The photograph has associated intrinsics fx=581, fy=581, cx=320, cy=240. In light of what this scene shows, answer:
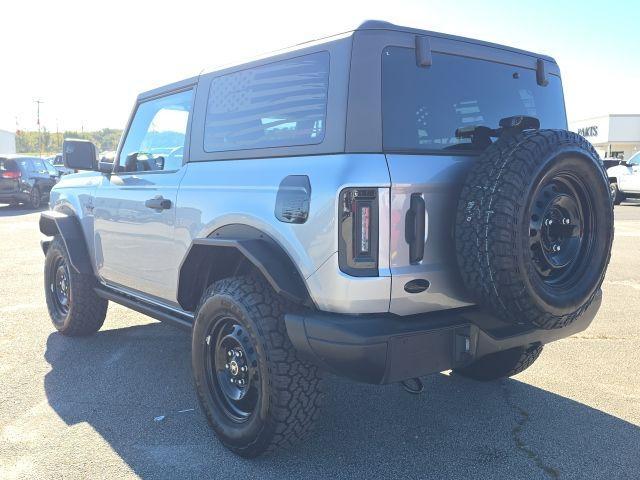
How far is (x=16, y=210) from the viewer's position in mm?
17156

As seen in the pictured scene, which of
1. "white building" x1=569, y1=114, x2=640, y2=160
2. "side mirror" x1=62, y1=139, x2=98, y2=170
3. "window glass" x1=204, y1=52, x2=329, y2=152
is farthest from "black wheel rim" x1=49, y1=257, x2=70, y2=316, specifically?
"white building" x1=569, y1=114, x2=640, y2=160

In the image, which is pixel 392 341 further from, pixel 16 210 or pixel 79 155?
pixel 16 210

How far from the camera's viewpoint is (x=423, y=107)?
2.71 metres

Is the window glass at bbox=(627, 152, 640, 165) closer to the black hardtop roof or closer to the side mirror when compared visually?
the black hardtop roof

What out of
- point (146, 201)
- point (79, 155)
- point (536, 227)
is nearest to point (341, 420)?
point (536, 227)

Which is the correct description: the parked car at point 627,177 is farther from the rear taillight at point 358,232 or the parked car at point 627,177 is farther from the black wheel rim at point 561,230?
the rear taillight at point 358,232

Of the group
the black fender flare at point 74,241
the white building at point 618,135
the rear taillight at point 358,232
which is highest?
the white building at point 618,135

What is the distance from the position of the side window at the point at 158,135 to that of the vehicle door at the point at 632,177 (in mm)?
16940

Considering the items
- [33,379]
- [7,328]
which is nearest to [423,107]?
[33,379]

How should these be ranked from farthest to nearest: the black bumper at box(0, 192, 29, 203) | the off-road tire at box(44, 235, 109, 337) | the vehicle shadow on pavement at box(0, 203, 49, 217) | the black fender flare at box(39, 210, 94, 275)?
the black bumper at box(0, 192, 29, 203) < the vehicle shadow on pavement at box(0, 203, 49, 217) < the off-road tire at box(44, 235, 109, 337) < the black fender flare at box(39, 210, 94, 275)

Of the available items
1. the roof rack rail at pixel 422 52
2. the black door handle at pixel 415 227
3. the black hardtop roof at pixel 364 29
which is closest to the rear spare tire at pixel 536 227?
the black door handle at pixel 415 227

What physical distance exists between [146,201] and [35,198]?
15051mm

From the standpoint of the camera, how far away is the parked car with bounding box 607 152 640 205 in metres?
17.4

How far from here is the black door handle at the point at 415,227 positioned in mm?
2486
